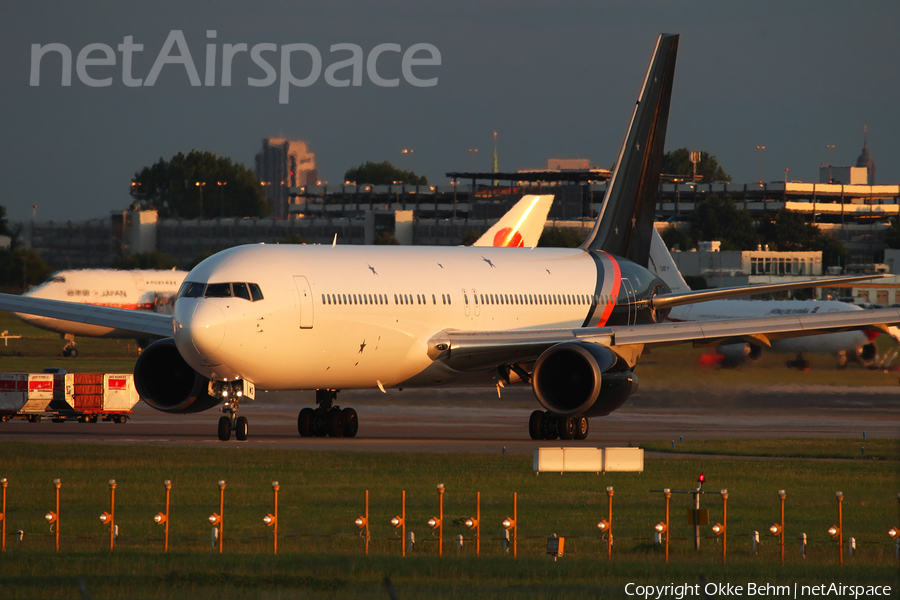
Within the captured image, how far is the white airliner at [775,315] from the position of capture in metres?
47.9

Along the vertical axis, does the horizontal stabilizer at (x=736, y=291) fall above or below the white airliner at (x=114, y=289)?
above

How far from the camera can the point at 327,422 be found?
109 ft

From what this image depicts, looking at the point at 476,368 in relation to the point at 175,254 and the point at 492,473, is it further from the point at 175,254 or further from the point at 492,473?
the point at 175,254

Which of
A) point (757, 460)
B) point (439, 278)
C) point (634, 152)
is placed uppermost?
point (634, 152)

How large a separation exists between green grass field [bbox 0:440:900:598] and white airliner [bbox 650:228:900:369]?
1785 cm

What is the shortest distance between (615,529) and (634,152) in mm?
24117

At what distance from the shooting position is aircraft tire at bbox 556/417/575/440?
3262 centimetres

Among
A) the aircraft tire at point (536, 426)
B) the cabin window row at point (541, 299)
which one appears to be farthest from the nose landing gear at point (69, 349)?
the aircraft tire at point (536, 426)

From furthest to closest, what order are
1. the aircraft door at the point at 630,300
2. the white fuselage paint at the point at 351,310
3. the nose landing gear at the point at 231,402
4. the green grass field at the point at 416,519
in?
the aircraft door at the point at 630,300
the nose landing gear at the point at 231,402
the white fuselage paint at the point at 351,310
the green grass field at the point at 416,519

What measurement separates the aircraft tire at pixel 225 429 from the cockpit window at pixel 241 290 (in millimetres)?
3073

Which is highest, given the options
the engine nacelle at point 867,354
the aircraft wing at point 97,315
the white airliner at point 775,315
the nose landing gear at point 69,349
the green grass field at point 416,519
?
the aircraft wing at point 97,315

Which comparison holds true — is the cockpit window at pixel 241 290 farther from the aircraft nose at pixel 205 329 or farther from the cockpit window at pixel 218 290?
the aircraft nose at pixel 205 329

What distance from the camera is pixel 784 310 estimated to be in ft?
216

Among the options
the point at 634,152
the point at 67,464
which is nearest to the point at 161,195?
the point at 634,152
